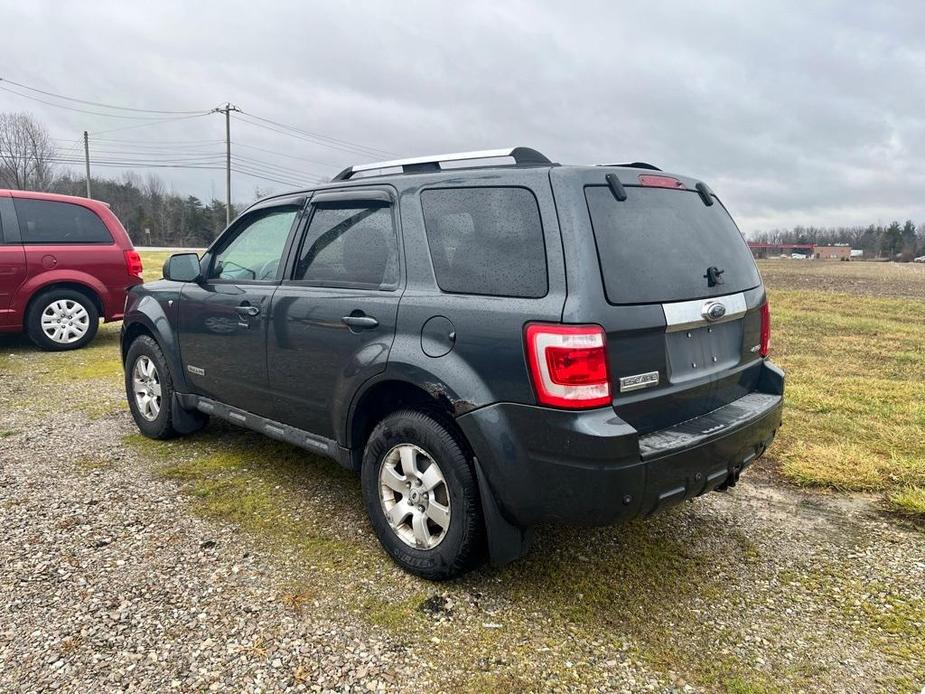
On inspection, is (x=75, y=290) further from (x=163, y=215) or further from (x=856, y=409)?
(x=163, y=215)

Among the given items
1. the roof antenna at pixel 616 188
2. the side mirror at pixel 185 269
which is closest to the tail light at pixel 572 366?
the roof antenna at pixel 616 188

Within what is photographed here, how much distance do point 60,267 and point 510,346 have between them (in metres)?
7.25

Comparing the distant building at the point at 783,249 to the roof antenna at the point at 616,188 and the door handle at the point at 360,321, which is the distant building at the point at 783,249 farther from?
the door handle at the point at 360,321

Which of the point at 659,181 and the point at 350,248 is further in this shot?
the point at 350,248

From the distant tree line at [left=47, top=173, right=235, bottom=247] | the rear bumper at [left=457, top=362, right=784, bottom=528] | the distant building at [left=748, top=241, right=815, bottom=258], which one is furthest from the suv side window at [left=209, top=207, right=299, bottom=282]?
the distant building at [left=748, top=241, right=815, bottom=258]

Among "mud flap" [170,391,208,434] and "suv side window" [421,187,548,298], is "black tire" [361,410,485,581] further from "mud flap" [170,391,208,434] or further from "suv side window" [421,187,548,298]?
"mud flap" [170,391,208,434]

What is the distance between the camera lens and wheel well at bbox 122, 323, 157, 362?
15.7 ft

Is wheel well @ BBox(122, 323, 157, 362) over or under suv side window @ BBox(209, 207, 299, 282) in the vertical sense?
under

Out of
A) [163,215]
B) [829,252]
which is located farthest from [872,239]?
[163,215]

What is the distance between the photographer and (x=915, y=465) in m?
4.14

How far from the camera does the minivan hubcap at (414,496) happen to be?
9.24 ft

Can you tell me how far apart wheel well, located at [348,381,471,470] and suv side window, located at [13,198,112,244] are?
6.49 m

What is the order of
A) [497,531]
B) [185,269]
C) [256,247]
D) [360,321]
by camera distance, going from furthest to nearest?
[185,269] → [256,247] → [360,321] → [497,531]

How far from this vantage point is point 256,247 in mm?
4012
